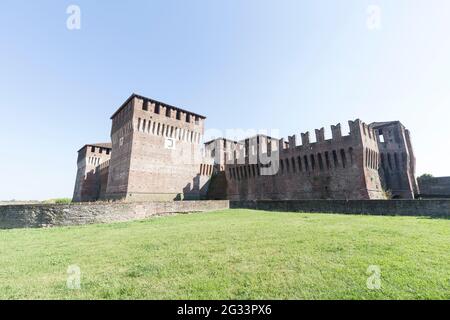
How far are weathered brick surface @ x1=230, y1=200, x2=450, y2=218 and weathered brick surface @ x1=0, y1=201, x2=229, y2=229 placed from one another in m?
11.0

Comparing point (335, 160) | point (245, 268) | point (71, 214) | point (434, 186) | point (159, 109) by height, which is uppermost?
point (159, 109)

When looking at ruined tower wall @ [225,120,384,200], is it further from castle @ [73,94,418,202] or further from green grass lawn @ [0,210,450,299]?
green grass lawn @ [0,210,450,299]

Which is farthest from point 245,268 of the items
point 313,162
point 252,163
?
point 252,163

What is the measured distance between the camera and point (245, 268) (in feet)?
13.5

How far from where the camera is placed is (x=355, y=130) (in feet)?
63.9

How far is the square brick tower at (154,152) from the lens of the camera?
934 inches

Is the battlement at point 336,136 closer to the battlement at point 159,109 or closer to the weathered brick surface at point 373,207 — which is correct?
the weathered brick surface at point 373,207

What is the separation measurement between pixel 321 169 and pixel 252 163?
30.7 feet

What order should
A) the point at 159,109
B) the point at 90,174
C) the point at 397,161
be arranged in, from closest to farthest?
1. the point at 397,161
2. the point at 159,109
3. the point at 90,174

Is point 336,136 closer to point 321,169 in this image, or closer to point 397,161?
point 321,169

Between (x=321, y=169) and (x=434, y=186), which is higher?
(x=321, y=169)

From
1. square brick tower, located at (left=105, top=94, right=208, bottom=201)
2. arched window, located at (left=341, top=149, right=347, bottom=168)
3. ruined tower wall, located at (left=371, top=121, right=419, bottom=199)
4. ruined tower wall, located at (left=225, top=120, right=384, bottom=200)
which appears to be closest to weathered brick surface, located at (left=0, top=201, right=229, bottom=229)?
square brick tower, located at (left=105, top=94, right=208, bottom=201)

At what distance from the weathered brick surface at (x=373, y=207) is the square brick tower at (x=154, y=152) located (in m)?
13.5
